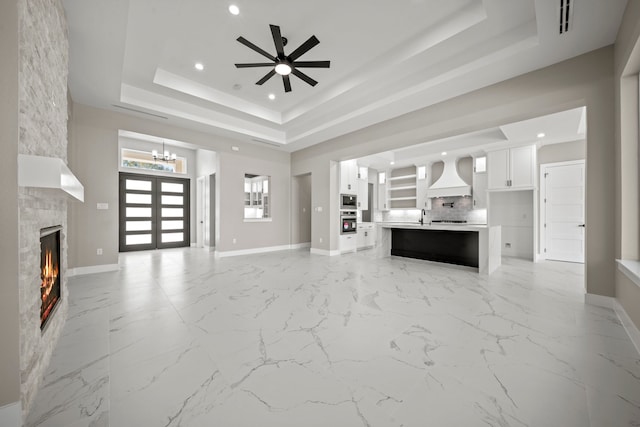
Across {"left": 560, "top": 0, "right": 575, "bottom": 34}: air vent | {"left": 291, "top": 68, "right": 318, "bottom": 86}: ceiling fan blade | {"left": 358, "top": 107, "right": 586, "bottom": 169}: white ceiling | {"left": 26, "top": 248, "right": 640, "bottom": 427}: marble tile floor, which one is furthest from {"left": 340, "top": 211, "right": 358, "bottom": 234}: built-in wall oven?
{"left": 560, "top": 0, "right": 575, "bottom": 34}: air vent

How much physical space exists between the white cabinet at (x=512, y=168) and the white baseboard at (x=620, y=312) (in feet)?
12.8

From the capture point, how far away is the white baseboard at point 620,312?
2.03 m

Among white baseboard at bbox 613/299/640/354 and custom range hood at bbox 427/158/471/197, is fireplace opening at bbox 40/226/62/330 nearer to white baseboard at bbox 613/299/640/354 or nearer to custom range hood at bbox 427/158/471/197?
white baseboard at bbox 613/299/640/354

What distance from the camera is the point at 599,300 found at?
284 centimetres

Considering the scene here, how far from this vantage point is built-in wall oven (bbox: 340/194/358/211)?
6883 mm

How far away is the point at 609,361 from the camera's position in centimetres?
176

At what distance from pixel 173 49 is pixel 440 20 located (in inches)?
140

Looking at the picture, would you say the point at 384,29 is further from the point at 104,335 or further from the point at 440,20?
the point at 104,335

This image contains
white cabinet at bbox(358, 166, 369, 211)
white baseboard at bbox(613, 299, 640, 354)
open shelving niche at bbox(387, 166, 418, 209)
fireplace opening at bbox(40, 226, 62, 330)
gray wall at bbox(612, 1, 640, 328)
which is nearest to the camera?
fireplace opening at bbox(40, 226, 62, 330)

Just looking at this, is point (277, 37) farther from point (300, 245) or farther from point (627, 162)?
point (300, 245)

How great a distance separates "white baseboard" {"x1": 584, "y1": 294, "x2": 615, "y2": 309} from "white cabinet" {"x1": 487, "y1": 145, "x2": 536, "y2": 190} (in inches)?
153

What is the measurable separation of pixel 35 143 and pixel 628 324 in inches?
191

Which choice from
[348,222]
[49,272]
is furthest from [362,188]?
[49,272]

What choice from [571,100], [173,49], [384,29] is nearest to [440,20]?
[384,29]
